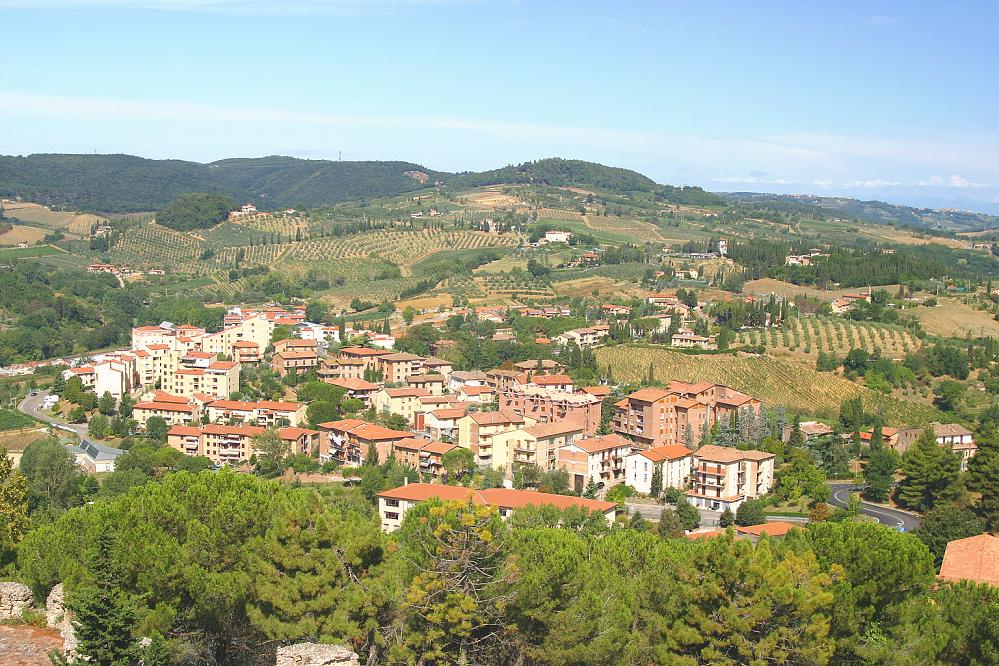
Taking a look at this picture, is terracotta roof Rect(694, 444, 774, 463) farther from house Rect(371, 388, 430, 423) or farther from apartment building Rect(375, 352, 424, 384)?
apartment building Rect(375, 352, 424, 384)

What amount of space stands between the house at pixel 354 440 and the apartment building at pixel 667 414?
8170mm

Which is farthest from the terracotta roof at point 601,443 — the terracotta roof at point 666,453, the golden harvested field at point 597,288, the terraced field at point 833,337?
the golden harvested field at point 597,288

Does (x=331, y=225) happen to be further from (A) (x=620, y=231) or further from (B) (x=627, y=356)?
(B) (x=627, y=356)

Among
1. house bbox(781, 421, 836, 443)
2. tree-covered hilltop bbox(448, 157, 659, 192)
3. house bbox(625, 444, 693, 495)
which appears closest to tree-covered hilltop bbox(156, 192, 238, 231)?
tree-covered hilltop bbox(448, 157, 659, 192)

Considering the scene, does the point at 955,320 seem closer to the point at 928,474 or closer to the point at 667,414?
the point at 667,414

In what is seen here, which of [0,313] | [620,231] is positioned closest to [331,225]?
[620,231]

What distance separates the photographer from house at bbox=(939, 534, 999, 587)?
800 inches

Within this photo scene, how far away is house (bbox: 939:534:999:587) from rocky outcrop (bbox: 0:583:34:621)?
16553 mm

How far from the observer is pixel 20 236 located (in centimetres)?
9694

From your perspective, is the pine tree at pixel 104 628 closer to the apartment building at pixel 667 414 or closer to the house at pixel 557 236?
the apartment building at pixel 667 414

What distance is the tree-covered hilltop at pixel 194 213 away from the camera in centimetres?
9944

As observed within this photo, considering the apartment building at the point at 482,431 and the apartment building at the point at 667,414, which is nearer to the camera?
the apartment building at the point at 482,431

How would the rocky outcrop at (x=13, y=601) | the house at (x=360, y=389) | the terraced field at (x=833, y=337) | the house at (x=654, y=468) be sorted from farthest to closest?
1. the terraced field at (x=833, y=337)
2. the house at (x=360, y=389)
3. the house at (x=654, y=468)
4. the rocky outcrop at (x=13, y=601)

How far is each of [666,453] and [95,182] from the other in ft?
415
